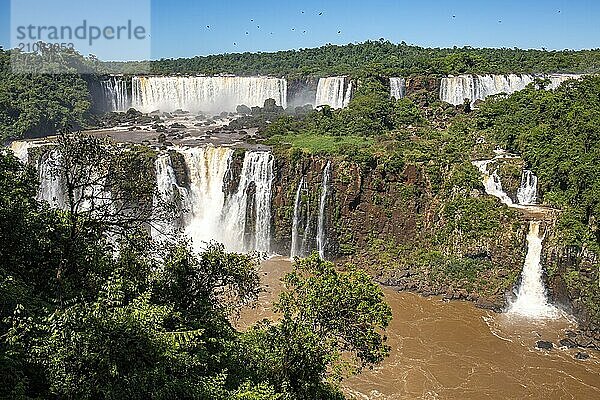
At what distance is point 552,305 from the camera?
2194cm

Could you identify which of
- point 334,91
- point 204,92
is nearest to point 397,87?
point 334,91

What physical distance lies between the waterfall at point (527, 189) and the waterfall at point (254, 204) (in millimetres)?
11456

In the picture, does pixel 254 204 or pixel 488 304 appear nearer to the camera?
pixel 488 304

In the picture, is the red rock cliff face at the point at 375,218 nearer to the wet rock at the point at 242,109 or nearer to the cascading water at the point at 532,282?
the cascading water at the point at 532,282

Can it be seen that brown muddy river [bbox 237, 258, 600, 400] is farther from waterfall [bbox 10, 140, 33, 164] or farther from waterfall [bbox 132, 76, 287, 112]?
waterfall [bbox 132, 76, 287, 112]

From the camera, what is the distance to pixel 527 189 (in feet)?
81.4

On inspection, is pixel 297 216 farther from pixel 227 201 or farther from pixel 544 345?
pixel 544 345

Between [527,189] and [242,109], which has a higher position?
[242,109]

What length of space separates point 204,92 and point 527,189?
93.5ft

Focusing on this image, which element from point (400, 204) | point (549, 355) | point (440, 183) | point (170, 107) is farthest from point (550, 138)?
point (170, 107)

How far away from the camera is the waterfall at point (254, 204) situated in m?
27.3

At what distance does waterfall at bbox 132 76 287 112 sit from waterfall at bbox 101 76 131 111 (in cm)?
66

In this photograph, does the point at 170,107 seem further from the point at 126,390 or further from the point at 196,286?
the point at 126,390

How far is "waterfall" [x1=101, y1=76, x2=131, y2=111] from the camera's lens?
46344 mm
